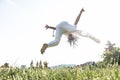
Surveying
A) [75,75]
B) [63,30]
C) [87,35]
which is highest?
[63,30]

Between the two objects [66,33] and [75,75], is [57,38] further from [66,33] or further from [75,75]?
[75,75]

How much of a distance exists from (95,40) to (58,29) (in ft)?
5.65

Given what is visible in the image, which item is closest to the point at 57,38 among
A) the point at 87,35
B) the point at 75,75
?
the point at 87,35

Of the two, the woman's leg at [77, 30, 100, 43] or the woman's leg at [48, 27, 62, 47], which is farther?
the woman's leg at [48, 27, 62, 47]

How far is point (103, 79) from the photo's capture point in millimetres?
5926

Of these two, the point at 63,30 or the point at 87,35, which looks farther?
the point at 63,30

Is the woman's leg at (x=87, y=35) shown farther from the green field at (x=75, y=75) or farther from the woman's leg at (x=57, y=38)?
the green field at (x=75, y=75)

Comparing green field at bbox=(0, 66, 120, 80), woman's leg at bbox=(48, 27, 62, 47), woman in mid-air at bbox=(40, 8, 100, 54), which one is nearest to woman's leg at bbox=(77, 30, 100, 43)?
woman in mid-air at bbox=(40, 8, 100, 54)

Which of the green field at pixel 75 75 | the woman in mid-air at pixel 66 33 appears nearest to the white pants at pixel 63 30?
the woman in mid-air at pixel 66 33

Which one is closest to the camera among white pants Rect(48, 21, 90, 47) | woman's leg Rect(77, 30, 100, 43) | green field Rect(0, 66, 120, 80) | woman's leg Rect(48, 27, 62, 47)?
green field Rect(0, 66, 120, 80)

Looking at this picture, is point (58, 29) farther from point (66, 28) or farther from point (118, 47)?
point (118, 47)

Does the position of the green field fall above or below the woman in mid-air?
below

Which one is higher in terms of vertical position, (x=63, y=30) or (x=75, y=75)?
(x=63, y=30)

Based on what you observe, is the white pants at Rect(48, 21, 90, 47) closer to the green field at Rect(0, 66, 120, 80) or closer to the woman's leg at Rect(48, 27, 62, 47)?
the woman's leg at Rect(48, 27, 62, 47)
